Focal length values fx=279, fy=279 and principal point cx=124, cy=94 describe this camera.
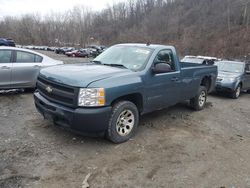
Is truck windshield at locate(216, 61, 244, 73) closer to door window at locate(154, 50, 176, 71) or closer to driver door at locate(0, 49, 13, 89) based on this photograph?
door window at locate(154, 50, 176, 71)

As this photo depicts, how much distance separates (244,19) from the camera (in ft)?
170

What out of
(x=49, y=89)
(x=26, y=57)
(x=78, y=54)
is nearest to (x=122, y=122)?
(x=49, y=89)

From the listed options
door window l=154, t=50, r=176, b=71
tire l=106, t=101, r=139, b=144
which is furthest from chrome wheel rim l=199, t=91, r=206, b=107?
tire l=106, t=101, r=139, b=144

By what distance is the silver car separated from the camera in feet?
25.7

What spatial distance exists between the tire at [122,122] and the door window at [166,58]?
130 centimetres

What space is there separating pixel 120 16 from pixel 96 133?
10023cm

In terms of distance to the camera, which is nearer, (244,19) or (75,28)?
(244,19)

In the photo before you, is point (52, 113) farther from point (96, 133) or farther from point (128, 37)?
point (128, 37)

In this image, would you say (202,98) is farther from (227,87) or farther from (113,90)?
(113,90)

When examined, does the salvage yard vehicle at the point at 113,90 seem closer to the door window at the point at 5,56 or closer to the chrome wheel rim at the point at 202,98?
the chrome wheel rim at the point at 202,98

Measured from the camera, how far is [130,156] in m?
4.70

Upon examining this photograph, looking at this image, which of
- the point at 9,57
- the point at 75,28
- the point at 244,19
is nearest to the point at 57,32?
the point at 75,28

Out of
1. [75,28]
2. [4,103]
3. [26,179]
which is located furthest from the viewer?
[75,28]

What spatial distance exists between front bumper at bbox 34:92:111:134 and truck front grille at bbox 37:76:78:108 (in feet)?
0.33
